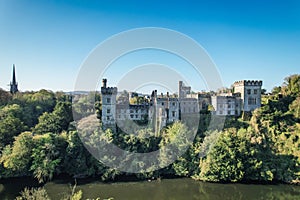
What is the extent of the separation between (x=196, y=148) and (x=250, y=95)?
31.5ft

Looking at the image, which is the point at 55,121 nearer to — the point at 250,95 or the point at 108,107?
the point at 108,107

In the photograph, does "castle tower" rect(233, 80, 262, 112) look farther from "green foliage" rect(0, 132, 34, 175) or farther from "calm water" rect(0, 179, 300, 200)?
"green foliage" rect(0, 132, 34, 175)

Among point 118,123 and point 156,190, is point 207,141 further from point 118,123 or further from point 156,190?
point 118,123

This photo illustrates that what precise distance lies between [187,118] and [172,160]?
572cm

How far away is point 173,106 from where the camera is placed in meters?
30.3

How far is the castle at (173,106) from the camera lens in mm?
29859

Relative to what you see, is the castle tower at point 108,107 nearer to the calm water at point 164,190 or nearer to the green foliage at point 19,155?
the calm water at point 164,190

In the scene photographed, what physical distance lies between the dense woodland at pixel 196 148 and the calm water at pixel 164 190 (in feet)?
3.72

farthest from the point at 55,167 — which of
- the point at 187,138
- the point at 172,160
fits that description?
the point at 187,138

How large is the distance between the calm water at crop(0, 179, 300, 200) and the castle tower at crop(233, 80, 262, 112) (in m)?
10.1

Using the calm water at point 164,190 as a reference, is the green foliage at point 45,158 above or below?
above

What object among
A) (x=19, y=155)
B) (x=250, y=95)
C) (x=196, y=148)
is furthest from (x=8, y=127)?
(x=250, y=95)

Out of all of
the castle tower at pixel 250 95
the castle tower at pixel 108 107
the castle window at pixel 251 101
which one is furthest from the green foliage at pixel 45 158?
the castle window at pixel 251 101

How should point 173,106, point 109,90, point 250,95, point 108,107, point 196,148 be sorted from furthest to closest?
point 250,95 < point 173,106 < point 108,107 < point 109,90 < point 196,148
